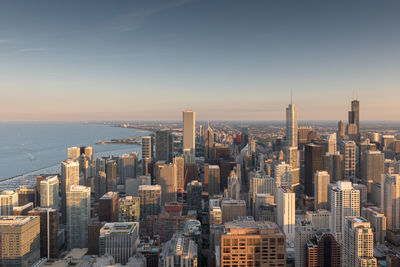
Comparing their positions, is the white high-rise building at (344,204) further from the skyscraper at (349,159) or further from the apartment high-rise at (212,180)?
the apartment high-rise at (212,180)

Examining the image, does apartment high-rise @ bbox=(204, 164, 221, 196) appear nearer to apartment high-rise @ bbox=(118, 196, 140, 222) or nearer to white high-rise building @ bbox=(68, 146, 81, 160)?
apartment high-rise @ bbox=(118, 196, 140, 222)

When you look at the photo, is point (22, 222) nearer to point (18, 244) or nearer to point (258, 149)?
point (18, 244)

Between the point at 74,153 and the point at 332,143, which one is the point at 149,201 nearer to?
the point at 74,153

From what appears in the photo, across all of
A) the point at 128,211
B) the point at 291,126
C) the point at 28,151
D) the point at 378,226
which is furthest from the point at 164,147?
the point at 378,226

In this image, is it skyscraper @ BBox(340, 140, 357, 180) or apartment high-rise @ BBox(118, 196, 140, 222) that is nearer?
apartment high-rise @ BBox(118, 196, 140, 222)

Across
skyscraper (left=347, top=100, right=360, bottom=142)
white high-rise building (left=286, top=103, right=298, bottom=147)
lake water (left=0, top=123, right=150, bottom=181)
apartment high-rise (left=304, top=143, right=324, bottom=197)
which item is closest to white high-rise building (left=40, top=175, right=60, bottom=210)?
lake water (left=0, top=123, right=150, bottom=181)

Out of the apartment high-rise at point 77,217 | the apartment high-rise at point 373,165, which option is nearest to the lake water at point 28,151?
the apartment high-rise at point 77,217
